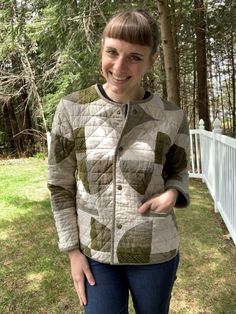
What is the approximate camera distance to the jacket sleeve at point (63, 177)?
1.31 meters

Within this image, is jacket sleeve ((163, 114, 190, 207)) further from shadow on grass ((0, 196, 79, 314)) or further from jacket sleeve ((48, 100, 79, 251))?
shadow on grass ((0, 196, 79, 314))

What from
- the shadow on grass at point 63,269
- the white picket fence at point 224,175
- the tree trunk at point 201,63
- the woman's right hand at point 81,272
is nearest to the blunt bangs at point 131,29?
the woman's right hand at point 81,272

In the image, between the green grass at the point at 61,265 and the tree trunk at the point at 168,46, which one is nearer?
the green grass at the point at 61,265

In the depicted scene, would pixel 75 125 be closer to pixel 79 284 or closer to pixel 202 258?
pixel 79 284

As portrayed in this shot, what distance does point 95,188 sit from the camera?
130 cm

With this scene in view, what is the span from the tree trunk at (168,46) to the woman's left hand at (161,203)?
18.1 ft

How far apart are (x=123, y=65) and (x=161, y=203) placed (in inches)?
19.1

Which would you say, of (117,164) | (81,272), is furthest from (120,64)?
(81,272)

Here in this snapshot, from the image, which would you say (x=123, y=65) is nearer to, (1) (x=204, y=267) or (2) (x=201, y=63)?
(1) (x=204, y=267)

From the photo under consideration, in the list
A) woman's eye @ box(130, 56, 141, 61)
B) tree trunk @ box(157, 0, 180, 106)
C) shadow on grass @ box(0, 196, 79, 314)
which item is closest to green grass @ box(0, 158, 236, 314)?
shadow on grass @ box(0, 196, 79, 314)

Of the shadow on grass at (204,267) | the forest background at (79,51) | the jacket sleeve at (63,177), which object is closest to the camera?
the jacket sleeve at (63,177)

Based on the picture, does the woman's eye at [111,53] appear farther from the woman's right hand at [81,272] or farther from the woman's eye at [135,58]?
the woman's right hand at [81,272]

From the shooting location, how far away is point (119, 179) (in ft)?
4.19

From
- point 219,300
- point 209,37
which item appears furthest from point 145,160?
point 209,37
